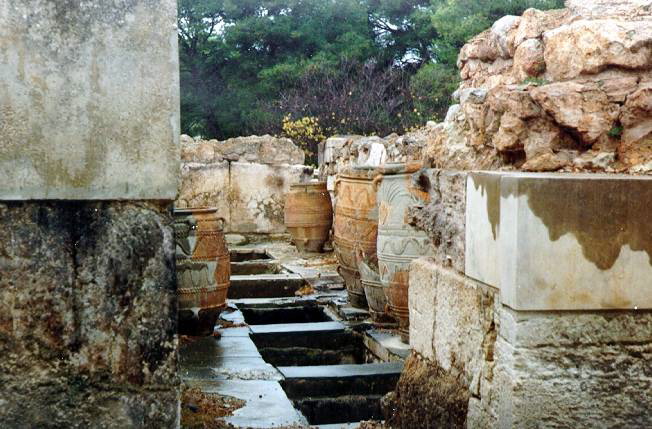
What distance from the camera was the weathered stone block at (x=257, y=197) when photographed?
37.6ft

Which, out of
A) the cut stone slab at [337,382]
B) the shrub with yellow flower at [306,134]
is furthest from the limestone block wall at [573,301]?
the shrub with yellow flower at [306,134]

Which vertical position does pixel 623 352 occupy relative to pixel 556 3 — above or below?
below

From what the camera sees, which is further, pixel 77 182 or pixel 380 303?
pixel 380 303

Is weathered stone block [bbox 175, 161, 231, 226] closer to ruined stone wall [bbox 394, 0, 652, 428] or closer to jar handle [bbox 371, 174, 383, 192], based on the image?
jar handle [bbox 371, 174, 383, 192]

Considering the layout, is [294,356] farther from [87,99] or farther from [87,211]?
[87,99]

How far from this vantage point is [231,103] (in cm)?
2359

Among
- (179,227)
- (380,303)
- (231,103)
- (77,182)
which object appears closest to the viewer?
(77,182)

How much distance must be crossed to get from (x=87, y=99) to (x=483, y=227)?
1385mm

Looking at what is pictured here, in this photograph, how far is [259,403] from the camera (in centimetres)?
418

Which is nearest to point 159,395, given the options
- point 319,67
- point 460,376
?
point 460,376

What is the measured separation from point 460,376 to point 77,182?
5.23 ft

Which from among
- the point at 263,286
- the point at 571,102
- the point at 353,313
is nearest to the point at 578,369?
the point at 571,102

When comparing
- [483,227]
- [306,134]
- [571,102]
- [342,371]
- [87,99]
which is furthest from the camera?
[306,134]

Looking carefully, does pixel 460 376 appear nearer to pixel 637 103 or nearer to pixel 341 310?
pixel 637 103
